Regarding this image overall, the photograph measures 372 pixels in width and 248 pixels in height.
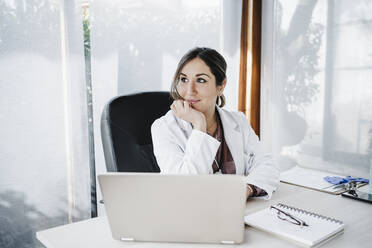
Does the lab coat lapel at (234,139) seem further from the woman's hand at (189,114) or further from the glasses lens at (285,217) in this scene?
the glasses lens at (285,217)

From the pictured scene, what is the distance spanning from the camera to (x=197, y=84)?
1521 mm

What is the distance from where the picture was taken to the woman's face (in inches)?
59.3

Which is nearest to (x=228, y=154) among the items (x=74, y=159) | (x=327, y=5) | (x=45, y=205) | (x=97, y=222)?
(x=97, y=222)

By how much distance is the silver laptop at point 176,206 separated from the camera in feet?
2.57

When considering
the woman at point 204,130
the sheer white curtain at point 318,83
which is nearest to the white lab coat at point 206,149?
the woman at point 204,130

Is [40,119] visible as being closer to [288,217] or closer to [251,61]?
[288,217]

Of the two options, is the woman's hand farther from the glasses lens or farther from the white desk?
the glasses lens

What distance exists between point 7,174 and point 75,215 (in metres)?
0.44

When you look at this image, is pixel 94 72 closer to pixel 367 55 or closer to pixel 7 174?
pixel 7 174

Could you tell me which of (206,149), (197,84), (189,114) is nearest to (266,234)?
(206,149)

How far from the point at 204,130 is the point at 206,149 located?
11 cm

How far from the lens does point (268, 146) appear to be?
2641 mm

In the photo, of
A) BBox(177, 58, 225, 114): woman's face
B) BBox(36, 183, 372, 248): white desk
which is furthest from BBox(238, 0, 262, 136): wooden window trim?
BBox(36, 183, 372, 248): white desk

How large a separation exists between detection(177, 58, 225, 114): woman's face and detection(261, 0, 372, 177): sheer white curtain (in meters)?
1.03
